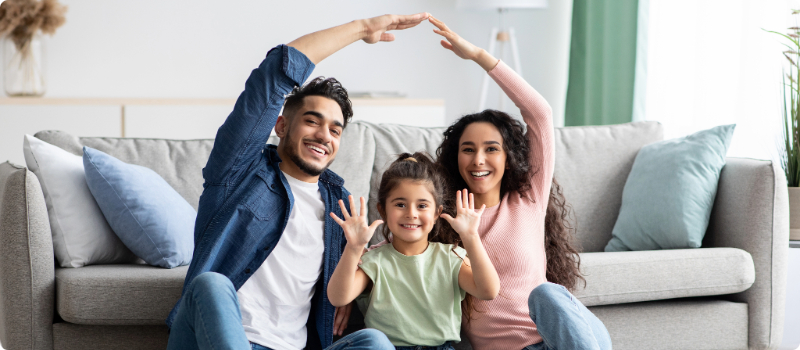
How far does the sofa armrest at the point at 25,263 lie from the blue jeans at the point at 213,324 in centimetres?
51

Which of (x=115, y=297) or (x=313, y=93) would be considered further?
(x=115, y=297)

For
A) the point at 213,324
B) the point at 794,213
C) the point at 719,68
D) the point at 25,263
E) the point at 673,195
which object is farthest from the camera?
the point at 719,68

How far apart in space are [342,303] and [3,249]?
2.74 ft

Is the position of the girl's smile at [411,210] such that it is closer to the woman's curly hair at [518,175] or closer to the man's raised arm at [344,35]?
the woman's curly hair at [518,175]

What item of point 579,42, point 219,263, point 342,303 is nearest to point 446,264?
point 342,303

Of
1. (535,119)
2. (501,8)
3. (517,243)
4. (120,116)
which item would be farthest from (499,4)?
(517,243)

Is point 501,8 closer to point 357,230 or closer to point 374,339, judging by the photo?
point 357,230

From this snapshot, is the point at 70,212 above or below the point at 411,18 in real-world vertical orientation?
below

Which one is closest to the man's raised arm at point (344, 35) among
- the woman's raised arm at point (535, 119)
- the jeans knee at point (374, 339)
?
the woman's raised arm at point (535, 119)

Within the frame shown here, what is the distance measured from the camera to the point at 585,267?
186 cm

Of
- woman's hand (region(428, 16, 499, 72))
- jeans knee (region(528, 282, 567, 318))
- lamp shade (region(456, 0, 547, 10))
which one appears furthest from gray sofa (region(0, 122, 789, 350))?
lamp shade (region(456, 0, 547, 10))

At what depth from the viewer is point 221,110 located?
11.5 feet

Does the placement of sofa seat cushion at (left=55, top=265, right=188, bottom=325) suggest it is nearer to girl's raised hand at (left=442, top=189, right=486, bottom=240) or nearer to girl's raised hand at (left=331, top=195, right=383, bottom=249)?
girl's raised hand at (left=331, top=195, right=383, bottom=249)

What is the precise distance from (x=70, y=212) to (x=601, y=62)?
2808 millimetres
